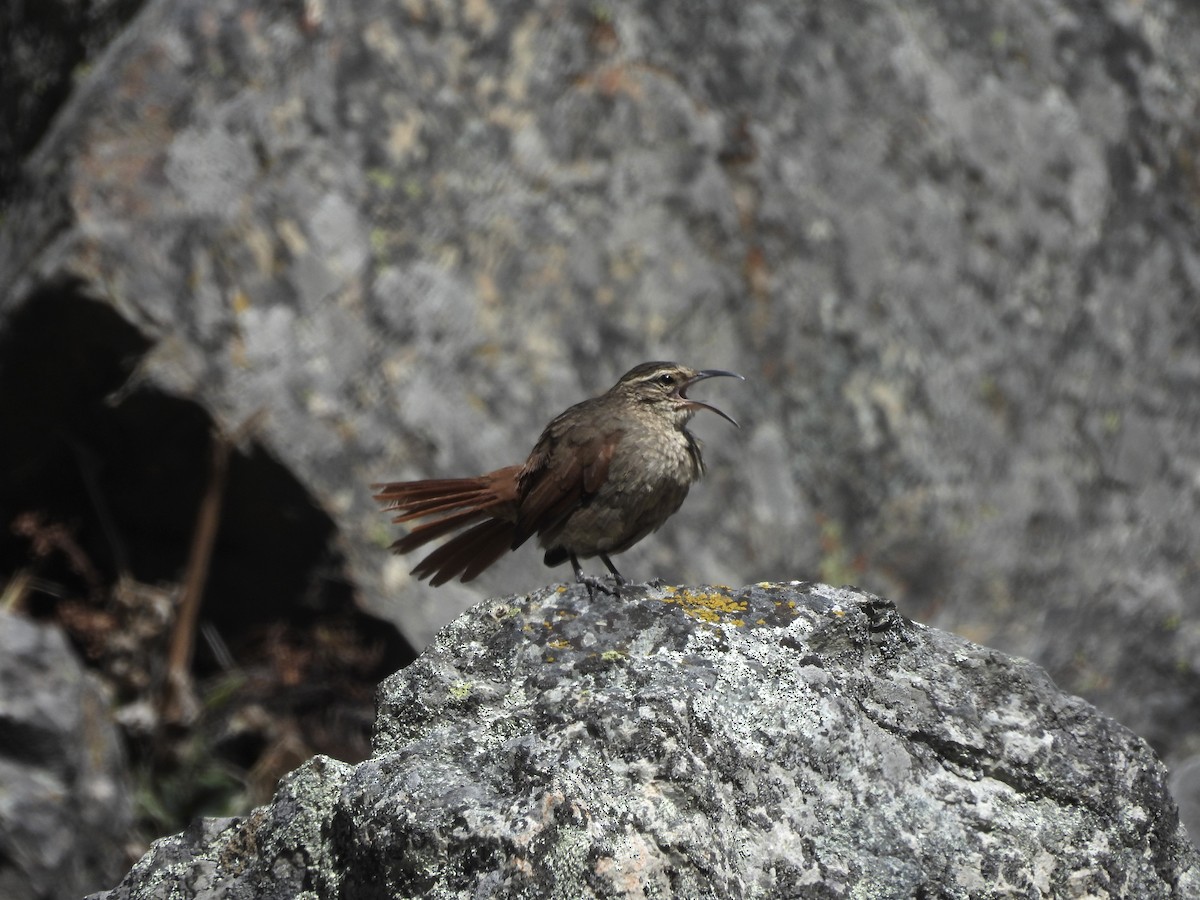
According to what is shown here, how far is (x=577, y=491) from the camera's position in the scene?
15.3 ft

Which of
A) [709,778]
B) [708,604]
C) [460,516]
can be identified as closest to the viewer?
[709,778]

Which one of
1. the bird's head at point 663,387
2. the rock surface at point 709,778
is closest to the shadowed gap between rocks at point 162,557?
the bird's head at point 663,387

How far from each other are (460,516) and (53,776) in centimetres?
165

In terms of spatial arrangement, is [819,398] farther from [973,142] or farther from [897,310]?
[973,142]

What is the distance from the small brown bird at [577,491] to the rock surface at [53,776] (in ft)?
4.49

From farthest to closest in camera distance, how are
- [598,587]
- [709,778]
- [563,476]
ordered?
[563,476]
[598,587]
[709,778]

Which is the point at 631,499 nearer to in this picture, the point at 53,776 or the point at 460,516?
the point at 460,516

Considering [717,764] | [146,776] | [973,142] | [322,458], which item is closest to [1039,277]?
[973,142]

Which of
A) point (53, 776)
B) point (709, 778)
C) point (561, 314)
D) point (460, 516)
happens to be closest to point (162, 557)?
point (53, 776)

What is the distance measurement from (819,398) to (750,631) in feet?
13.4

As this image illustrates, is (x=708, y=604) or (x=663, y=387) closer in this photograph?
(x=708, y=604)

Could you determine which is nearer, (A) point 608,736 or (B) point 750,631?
(A) point 608,736

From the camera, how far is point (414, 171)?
653 centimetres

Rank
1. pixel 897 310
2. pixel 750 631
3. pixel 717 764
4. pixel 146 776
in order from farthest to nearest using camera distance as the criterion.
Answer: pixel 897 310 < pixel 146 776 < pixel 750 631 < pixel 717 764
